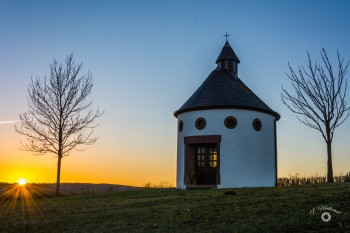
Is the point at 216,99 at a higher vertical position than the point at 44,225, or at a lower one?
higher

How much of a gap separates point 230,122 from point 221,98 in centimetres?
157

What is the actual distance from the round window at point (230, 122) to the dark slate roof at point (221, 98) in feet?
2.05

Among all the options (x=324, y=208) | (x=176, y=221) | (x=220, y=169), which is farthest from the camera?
(x=220, y=169)

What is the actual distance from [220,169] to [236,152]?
131 centimetres

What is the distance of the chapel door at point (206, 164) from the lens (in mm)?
25359

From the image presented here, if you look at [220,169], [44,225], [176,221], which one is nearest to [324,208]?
[176,221]

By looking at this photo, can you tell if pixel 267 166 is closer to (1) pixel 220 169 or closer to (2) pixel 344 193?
(1) pixel 220 169

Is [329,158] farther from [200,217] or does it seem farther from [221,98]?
[200,217]

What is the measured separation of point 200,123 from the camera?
83.4 feet

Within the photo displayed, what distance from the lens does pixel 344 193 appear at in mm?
13211

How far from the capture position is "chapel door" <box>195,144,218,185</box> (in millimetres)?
25359

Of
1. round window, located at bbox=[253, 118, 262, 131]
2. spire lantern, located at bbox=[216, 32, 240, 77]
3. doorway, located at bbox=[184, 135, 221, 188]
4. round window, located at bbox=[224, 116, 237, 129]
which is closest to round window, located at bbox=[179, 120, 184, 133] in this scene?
doorway, located at bbox=[184, 135, 221, 188]

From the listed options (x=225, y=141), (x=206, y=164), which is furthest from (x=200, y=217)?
(x=206, y=164)

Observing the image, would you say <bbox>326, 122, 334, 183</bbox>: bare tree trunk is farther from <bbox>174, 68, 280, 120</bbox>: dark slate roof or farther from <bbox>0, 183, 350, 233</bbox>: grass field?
<bbox>0, 183, 350, 233</bbox>: grass field
